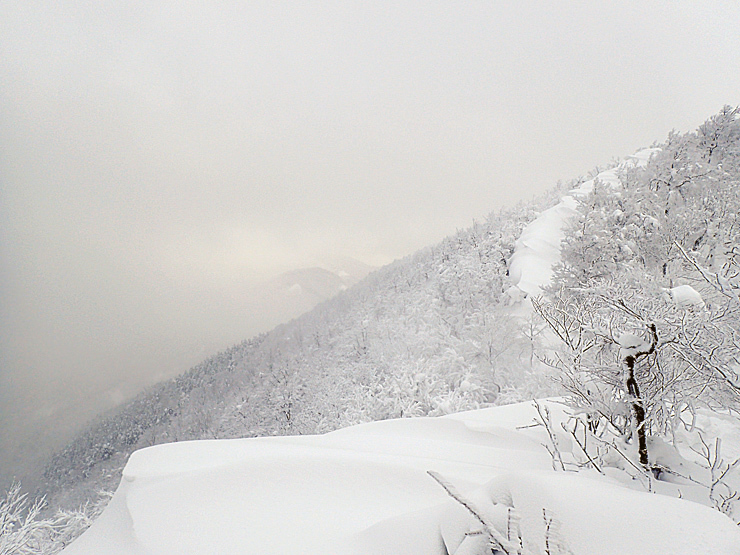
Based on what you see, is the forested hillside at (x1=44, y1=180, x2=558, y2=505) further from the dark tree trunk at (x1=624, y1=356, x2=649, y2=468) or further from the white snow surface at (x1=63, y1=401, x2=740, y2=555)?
the white snow surface at (x1=63, y1=401, x2=740, y2=555)

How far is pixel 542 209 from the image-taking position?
81.9 feet

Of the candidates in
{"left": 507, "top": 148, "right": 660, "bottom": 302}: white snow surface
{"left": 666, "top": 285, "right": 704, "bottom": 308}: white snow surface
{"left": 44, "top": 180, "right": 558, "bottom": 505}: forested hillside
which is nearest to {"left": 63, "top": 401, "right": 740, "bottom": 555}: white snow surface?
{"left": 666, "top": 285, "right": 704, "bottom": 308}: white snow surface

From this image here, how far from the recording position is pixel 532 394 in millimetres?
12375

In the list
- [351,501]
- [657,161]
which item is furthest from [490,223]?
[351,501]

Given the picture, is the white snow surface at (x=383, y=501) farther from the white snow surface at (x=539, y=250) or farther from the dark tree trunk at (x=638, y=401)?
the white snow surface at (x=539, y=250)

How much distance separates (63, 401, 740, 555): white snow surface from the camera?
1.87 meters

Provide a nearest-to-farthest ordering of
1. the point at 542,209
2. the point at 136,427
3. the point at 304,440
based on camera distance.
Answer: the point at 304,440, the point at 542,209, the point at 136,427

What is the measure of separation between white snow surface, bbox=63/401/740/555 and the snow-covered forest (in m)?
0.02

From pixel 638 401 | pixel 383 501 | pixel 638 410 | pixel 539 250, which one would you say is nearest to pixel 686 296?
pixel 638 401

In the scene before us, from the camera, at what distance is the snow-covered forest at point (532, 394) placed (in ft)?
7.02

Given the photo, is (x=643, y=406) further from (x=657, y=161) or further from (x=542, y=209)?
(x=542, y=209)

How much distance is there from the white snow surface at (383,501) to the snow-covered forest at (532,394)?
0.02 metres

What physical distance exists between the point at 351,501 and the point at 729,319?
4.18m

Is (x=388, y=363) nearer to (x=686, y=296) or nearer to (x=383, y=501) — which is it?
(x=383, y=501)
